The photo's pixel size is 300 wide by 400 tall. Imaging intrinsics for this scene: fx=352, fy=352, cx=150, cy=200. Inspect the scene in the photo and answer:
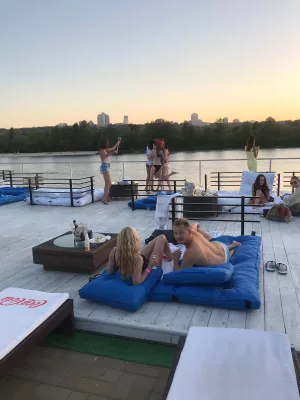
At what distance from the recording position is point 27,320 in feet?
7.45

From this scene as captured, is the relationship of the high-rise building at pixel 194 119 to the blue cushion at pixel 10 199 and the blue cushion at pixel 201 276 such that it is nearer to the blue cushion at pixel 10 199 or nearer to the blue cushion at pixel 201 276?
the blue cushion at pixel 10 199

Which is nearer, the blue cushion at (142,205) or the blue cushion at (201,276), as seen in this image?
the blue cushion at (201,276)

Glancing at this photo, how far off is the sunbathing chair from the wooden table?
3.22ft

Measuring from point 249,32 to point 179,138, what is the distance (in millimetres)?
12591

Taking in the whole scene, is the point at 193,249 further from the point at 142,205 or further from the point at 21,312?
the point at 142,205

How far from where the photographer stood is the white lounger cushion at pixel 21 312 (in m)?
2.09

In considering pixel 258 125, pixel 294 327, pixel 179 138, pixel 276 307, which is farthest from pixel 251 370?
pixel 179 138

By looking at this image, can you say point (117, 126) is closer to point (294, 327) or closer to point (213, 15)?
point (213, 15)

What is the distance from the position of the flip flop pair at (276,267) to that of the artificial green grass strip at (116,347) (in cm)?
162

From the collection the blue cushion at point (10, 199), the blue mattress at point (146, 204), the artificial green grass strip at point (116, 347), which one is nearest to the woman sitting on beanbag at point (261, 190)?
the blue mattress at point (146, 204)

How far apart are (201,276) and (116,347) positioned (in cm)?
90

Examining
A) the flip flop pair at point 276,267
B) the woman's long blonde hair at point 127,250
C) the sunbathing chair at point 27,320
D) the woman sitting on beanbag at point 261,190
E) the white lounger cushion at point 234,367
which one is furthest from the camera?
the woman sitting on beanbag at point 261,190

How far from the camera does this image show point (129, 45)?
12.2 meters

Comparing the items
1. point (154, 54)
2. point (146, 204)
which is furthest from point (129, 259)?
point (154, 54)
